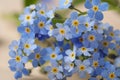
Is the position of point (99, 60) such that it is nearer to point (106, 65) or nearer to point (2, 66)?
point (106, 65)

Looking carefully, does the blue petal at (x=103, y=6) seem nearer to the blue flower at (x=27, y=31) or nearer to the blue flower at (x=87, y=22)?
the blue flower at (x=87, y=22)

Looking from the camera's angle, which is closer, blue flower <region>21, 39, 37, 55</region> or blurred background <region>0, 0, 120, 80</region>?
blue flower <region>21, 39, 37, 55</region>

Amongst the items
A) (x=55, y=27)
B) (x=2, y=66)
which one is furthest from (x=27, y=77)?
(x=55, y=27)

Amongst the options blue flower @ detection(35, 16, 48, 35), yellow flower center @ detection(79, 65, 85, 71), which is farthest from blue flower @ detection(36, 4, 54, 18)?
yellow flower center @ detection(79, 65, 85, 71)

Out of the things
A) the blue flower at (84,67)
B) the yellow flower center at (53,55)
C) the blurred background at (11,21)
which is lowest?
the blue flower at (84,67)

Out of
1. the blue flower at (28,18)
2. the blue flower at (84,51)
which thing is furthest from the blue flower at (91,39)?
the blue flower at (28,18)

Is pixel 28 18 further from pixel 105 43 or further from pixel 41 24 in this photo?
pixel 105 43

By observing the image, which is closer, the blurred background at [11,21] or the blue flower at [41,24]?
the blue flower at [41,24]

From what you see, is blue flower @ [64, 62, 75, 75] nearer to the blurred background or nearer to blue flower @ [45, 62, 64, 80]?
blue flower @ [45, 62, 64, 80]
